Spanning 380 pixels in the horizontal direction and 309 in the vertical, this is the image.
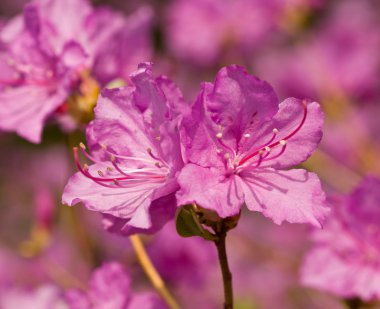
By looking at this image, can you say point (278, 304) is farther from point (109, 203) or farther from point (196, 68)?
point (109, 203)

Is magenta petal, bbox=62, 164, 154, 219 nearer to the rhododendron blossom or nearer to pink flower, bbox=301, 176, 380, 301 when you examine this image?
the rhododendron blossom

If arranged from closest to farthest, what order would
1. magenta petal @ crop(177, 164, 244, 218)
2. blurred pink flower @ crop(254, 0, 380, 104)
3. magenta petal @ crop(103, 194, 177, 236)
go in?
magenta petal @ crop(177, 164, 244, 218), magenta petal @ crop(103, 194, 177, 236), blurred pink flower @ crop(254, 0, 380, 104)

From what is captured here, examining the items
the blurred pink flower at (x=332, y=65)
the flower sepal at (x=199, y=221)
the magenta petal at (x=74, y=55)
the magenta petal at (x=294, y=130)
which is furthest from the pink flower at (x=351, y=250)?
the blurred pink flower at (x=332, y=65)

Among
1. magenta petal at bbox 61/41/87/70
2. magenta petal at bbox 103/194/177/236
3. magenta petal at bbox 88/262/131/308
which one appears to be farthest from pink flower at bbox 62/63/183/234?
magenta petal at bbox 61/41/87/70

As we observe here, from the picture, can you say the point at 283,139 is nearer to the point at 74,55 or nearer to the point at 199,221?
the point at 199,221

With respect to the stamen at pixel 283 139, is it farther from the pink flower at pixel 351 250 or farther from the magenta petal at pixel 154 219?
the pink flower at pixel 351 250

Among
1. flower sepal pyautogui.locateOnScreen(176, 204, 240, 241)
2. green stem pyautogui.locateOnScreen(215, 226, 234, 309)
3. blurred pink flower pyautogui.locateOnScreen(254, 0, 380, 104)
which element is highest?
flower sepal pyautogui.locateOnScreen(176, 204, 240, 241)

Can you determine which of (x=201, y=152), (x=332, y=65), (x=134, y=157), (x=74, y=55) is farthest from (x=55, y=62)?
(x=332, y=65)

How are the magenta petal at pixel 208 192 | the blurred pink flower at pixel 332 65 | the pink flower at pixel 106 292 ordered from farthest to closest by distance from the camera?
the blurred pink flower at pixel 332 65
the pink flower at pixel 106 292
the magenta petal at pixel 208 192
